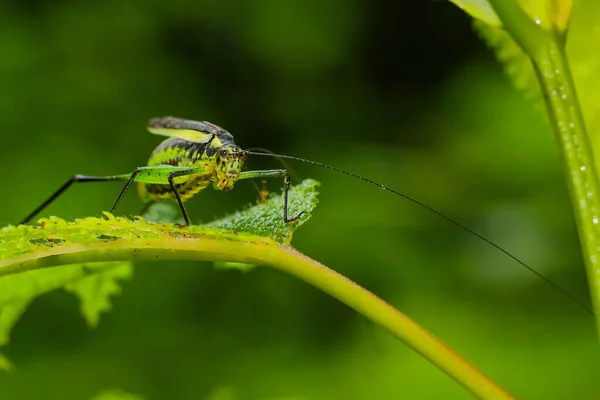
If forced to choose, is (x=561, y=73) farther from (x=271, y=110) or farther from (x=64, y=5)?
(x=64, y=5)

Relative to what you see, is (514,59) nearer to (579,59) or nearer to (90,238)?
(579,59)

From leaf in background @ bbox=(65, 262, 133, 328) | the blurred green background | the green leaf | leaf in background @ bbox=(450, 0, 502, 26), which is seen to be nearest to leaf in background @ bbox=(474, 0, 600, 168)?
→ leaf in background @ bbox=(450, 0, 502, 26)

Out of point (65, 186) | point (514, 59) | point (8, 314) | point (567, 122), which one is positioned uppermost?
point (514, 59)

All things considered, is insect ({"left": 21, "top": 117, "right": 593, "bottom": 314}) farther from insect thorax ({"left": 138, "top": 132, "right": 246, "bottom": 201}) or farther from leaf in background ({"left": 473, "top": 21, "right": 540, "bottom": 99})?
leaf in background ({"left": 473, "top": 21, "right": 540, "bottom": 99})

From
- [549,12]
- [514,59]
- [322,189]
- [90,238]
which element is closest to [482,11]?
[549,12]

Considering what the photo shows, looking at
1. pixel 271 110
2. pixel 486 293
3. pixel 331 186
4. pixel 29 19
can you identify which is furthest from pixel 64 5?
pixel 486 293
